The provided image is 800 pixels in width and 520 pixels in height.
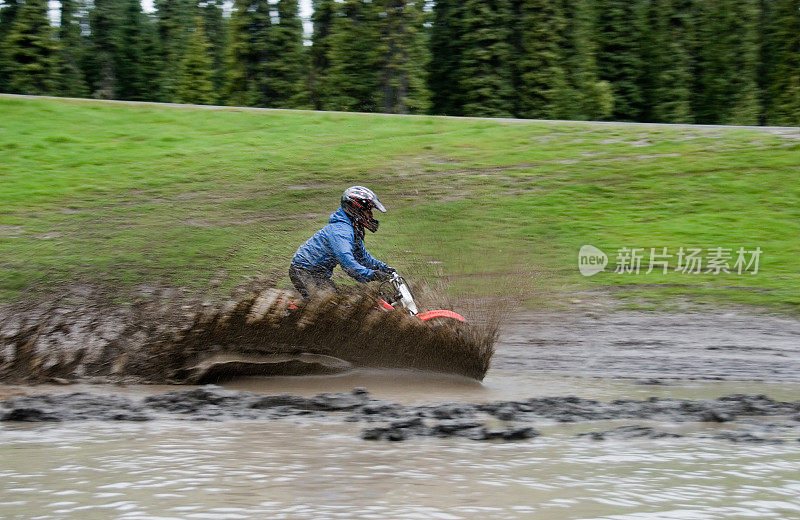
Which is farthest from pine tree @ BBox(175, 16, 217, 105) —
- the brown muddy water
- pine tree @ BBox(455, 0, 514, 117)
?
the brown muddy water

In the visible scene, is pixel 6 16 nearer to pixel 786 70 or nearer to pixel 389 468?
pixel 786 70

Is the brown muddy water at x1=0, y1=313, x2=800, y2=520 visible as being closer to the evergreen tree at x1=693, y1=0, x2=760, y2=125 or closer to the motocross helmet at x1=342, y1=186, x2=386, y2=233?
the motocross helmet at x1=342, y1=186, x2=386, y2=233

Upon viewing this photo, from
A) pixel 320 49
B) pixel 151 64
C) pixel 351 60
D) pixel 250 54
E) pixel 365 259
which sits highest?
pixel 151 64

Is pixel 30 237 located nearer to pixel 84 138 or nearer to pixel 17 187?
pixel 17 187

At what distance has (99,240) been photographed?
13.5 metres

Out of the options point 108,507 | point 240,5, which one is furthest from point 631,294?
point 240,5

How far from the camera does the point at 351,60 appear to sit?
29453mm

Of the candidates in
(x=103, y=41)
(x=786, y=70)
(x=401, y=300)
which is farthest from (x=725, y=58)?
(x=401, y=300)

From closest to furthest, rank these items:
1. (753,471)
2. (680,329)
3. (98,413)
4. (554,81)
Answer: (753,471), (98,413), (680,329), (554,81)

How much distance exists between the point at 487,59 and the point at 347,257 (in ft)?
72.2

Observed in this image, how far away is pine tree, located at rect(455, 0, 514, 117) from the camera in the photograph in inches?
1121

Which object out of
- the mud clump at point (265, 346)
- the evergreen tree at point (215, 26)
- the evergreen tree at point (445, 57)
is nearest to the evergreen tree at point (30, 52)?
the evergreen tree at point (215, 26)

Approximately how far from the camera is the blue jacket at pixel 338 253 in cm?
790

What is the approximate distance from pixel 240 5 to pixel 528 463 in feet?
86.5
